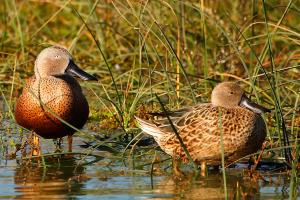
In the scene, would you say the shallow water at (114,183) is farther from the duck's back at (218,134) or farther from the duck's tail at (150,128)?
the duck's tail at (150,128)

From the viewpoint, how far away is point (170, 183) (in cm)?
621

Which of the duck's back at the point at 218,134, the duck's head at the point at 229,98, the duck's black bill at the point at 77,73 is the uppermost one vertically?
the duck's black bill at the point at 77,73

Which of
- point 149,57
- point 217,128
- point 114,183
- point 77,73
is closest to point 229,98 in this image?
point 217,128

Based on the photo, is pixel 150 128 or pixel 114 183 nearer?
pixel 114 183

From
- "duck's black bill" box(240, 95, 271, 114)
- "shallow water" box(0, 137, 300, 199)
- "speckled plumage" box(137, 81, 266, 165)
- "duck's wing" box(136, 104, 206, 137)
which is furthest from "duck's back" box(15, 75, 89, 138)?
"duck's black bill" box(240, 95, 271, 114)

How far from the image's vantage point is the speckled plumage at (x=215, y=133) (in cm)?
649

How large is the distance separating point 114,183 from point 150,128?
95 centimetres

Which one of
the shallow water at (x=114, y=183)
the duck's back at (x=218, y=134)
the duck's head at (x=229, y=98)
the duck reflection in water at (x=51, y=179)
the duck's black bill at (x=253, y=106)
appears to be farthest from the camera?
the duck's head at (x=229, y=98)

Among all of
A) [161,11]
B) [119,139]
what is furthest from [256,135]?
[161,11]

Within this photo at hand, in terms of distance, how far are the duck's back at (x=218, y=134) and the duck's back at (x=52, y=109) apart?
3.43 ft

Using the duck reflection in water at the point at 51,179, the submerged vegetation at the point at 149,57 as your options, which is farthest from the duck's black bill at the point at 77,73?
the duck reflection in water at the point at 51,179

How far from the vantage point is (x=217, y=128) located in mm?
6555

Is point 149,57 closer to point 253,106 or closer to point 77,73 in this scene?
point 77,73

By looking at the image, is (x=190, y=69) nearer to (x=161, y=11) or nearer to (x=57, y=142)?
(x=161, y=11)
